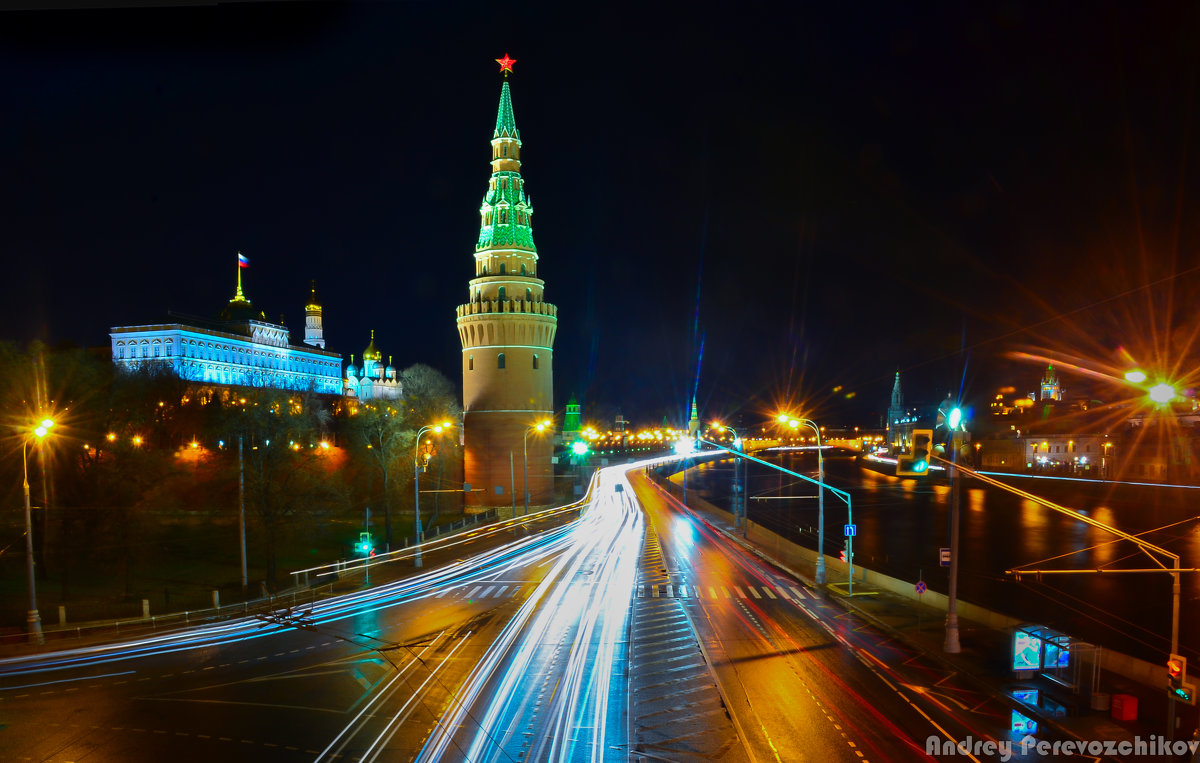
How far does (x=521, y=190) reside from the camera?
234 ft

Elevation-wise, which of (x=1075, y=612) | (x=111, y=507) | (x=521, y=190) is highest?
(x=521, y=190)

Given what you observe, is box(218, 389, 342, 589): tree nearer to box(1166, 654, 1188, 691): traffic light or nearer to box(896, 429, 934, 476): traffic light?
box(896, 429, 934, 476): traffic light

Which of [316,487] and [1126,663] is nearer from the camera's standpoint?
[1126,663]

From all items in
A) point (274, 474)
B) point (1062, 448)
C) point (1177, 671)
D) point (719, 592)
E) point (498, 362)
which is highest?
point (498, 362)

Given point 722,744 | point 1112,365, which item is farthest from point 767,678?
point 1112,365

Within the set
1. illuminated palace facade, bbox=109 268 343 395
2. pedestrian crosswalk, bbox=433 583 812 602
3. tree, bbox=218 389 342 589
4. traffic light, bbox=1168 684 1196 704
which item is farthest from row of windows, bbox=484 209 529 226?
traffic light, bbox=1168 684 1196 704

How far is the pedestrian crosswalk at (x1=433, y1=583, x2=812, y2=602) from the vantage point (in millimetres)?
31953

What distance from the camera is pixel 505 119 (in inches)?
2773

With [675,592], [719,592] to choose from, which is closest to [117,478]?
[675,592]

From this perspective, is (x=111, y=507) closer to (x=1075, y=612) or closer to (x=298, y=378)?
(x=1075, y=612)

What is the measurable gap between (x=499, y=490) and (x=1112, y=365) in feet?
384

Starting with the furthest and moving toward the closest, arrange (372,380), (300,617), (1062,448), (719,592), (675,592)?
(372,380) < (1062,448) < (719,592) < (675,592) < (300,617)

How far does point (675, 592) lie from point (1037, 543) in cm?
4951

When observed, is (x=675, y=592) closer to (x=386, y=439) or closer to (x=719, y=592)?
(x=719, y=592)
